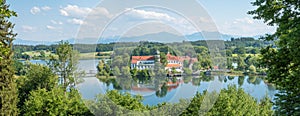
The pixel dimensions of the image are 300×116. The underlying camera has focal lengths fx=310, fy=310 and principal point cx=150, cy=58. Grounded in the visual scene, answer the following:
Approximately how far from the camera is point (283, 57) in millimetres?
6934

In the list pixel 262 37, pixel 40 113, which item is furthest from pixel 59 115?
pixel 262 37

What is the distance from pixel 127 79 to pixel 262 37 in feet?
16.8

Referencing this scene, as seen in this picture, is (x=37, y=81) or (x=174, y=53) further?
(x=37, y=81)

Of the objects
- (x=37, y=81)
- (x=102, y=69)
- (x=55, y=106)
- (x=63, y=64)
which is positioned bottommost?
(x=55, y=106)

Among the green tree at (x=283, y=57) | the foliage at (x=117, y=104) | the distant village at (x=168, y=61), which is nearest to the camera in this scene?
the green tree at (x=283, y=57)

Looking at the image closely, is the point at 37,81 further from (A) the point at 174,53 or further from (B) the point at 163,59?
(A) the point at 174,53

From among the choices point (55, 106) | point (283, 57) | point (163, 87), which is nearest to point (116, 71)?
point (163, 87)

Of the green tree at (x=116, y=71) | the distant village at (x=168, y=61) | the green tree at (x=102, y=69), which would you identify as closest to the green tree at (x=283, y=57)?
the distant village at (x=168, y=61)

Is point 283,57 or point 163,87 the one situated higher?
point 283,57

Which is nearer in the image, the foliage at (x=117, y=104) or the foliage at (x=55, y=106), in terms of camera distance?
the foliage at (x=117, y=104)

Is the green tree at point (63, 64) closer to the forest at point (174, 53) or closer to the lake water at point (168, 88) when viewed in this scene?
the forest at point (174, 53)

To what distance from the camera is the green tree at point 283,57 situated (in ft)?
21.6

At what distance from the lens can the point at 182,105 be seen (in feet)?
40.8

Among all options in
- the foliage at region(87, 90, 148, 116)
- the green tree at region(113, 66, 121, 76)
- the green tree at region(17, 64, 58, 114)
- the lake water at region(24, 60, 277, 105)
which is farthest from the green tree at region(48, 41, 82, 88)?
the green tree at region(113, 66, 121, 76)
